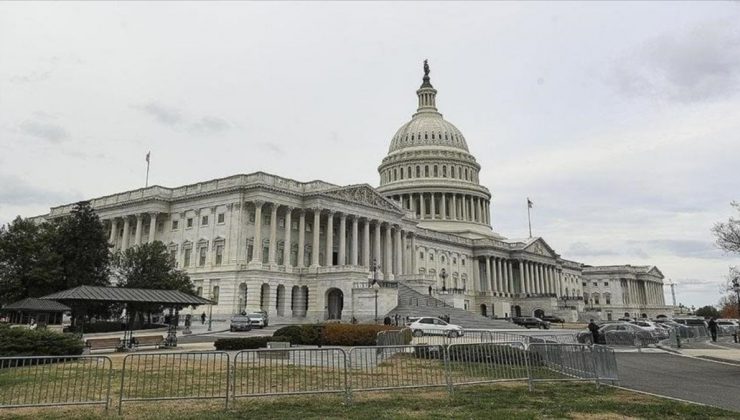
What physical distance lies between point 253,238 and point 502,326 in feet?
98.2

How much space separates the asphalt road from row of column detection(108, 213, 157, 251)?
60.9m

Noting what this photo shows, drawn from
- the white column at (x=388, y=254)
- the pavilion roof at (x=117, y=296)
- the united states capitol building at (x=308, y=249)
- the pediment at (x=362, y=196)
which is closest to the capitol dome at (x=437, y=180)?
the united states capitol building at (x=308, y=249)

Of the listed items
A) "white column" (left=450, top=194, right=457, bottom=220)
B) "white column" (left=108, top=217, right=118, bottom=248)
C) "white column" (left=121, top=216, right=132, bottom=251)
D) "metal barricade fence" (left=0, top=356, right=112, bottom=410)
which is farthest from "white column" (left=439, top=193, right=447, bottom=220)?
"metal barricade fence" (left=0, top=356, right=112, bottom=410)

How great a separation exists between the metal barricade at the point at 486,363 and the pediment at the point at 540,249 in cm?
10469

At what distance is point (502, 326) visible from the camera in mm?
61156

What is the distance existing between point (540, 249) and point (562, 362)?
11060cm

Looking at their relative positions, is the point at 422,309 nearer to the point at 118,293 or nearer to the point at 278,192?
the point at 278,192

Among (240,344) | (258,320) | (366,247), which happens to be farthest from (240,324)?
(366,247)

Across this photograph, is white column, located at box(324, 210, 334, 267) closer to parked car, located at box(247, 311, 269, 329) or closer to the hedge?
parked car, located at box(247, 311, 269, 329)

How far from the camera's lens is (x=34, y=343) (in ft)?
75.7

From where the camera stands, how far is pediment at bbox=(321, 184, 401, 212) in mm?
72681

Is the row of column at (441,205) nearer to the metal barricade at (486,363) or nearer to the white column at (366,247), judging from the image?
the white column at (366,247)

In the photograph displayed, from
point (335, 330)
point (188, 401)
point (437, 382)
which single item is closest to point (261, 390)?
point (188, 401)

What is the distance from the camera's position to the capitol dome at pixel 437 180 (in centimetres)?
11650
